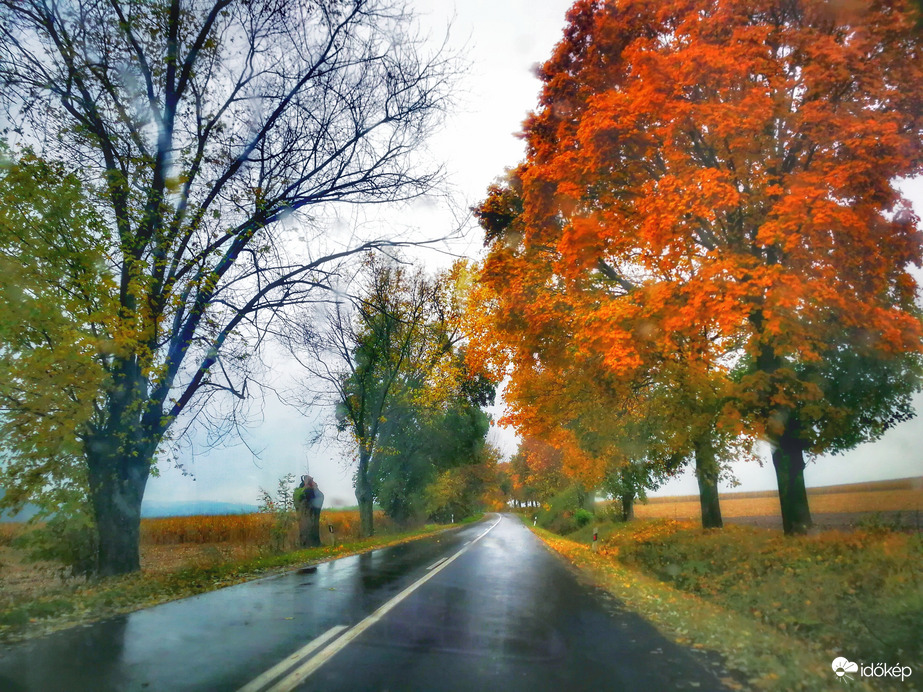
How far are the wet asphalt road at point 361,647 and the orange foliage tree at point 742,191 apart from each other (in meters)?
4.71

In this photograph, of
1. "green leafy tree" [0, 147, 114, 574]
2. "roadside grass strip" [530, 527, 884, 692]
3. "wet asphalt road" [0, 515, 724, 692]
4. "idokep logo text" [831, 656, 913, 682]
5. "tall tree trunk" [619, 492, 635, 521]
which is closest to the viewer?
"wet asphalt road" [0, 515, 724, 692]

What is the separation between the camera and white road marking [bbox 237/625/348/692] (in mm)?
4379

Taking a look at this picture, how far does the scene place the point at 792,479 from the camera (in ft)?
39.9

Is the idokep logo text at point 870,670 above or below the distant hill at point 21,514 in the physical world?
below

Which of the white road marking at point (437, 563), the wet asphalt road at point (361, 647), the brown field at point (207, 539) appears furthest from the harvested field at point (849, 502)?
the brown field at point (207, 539)

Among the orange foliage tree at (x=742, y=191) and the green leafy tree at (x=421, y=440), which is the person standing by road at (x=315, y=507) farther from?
the orange foliage tree at (x=742, y=191)

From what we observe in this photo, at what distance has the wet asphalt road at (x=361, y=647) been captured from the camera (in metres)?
4.65

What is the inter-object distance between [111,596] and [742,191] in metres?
12.3

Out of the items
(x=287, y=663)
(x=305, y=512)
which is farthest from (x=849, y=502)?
(x=287, y=663)

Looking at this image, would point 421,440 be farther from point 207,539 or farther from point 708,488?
point 708,488

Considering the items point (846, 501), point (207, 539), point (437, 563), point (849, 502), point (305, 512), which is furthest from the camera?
point (846, 501)

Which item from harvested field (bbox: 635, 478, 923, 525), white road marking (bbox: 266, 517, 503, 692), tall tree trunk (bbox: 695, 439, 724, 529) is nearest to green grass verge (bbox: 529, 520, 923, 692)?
tall tree trunk (bbox: 695, 439, 724, 529)

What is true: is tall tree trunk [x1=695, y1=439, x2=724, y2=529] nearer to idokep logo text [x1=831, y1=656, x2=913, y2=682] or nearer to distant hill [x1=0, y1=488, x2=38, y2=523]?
idokep logo text [x1=831, y1=656, x2=913, y2=682]

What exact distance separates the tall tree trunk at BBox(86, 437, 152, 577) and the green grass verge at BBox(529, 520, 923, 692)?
9252 mm
